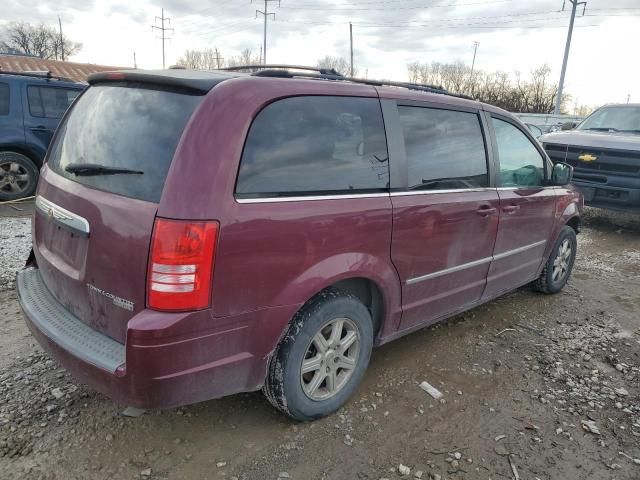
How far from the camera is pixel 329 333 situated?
268 centimetres

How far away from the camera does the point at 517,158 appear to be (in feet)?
13.0

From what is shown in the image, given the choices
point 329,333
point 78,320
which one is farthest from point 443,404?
point 78,320

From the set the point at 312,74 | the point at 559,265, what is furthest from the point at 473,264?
the point at 559,265

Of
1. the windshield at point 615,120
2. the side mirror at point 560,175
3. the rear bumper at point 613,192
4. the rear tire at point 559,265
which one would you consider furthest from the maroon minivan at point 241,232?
the windshield at point 615,120

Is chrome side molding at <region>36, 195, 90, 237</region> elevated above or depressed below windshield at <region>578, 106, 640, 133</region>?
below

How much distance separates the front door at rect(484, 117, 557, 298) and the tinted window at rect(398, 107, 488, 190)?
31cm

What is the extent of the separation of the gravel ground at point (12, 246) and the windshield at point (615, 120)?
30.1ft

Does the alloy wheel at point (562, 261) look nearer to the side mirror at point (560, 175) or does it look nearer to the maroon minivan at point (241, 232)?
the side mirror at point (560, 175)

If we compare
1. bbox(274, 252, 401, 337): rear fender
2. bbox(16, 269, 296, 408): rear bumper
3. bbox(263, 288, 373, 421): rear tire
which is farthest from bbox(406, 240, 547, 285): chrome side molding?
bbox(16, 269, 296, 408): rear bumper

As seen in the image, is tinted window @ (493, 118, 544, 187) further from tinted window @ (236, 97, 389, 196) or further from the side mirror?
tinted window @ (236, 97, 389, 196)

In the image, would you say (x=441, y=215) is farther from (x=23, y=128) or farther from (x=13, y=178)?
(x=23, y=128)

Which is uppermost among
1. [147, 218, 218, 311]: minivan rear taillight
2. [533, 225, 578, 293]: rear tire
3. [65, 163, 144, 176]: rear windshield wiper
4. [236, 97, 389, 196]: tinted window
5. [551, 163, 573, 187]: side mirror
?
[236, 97, 389, 196]: tinted window

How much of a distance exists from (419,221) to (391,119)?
63 centimetres

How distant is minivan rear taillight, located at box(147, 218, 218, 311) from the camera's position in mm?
1969
